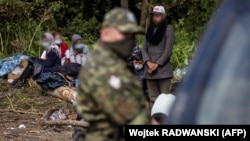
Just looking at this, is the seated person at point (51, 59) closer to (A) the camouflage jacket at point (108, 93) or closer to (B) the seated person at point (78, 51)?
(B) the seated person at point (78, 51)

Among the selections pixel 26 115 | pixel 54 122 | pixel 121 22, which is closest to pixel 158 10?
pixel 54 122

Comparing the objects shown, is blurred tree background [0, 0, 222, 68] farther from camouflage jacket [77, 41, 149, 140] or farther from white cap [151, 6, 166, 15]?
camouflage jacket [77, 41, 149, 140]

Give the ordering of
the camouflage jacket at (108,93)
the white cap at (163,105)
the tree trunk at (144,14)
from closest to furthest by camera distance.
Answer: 1. the camouflage jacket at (108,93)
2. the white cap at (163,105)
3. the tree trunk at (144,14)

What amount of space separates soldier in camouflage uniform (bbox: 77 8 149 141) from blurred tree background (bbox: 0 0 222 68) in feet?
27.7

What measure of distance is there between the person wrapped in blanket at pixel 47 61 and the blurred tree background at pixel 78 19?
86.3 inches

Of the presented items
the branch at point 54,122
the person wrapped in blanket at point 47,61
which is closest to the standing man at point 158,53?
the branch at point 54,122

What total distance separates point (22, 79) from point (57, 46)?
0.88 metres

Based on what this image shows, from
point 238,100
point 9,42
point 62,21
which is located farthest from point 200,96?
point 62,21

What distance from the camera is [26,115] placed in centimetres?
945

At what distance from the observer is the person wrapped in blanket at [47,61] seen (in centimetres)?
1122

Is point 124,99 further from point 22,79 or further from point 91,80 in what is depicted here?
point 22,79

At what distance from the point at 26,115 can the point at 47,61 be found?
1.99 meters

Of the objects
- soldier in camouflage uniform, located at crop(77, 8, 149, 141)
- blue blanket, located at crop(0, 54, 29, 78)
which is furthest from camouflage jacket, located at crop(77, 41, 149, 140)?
blue blanket, located at crop(0, 54, 29, 78)

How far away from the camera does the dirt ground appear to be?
26.2 ft
